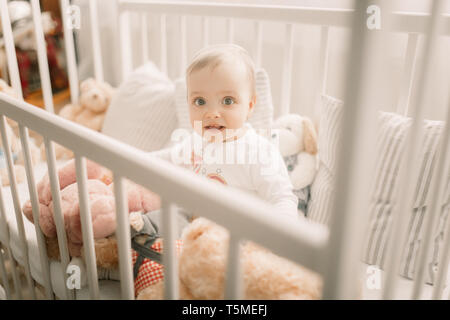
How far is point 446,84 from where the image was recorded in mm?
1391

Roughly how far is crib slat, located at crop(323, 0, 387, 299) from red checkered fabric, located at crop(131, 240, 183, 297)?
1.39ft

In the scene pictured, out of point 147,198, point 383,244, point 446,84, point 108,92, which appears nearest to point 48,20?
point 108,92

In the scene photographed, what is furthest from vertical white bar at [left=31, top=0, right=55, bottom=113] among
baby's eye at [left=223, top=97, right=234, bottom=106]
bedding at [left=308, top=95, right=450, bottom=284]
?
bedding at [left=308, top=95, right=450, bottom=284]

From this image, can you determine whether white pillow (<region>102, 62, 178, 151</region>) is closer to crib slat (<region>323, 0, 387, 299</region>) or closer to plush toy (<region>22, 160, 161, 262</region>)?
plush toy (<region>22, 160, 161, 262</region>)

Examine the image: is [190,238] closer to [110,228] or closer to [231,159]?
[110,228]

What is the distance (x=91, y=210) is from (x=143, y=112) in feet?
2.46

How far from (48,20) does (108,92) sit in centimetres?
119

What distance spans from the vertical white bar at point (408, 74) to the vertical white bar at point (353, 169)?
781 mm

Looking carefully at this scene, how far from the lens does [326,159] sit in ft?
3.62

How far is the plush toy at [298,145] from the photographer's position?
119 cm

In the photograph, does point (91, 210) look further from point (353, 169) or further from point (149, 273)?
point (353, 169)

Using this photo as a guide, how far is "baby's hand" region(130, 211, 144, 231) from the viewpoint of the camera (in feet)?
2.70

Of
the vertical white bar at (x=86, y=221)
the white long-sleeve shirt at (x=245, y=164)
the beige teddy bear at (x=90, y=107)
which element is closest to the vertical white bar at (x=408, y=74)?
the white long-sleeve shirt at (x=245, y=164)

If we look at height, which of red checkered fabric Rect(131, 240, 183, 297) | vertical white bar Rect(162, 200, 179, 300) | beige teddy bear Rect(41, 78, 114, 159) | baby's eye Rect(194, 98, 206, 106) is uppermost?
baby's eye Rect(194, 98, 206, 106)
